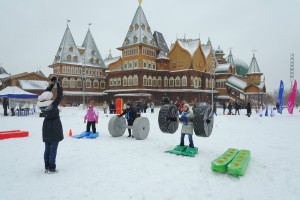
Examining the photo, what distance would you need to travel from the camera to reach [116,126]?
11.3 metres

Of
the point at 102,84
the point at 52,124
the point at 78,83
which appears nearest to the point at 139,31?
the point at 102,84

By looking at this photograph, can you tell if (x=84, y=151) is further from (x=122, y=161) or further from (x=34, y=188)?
(x=34, y=188)

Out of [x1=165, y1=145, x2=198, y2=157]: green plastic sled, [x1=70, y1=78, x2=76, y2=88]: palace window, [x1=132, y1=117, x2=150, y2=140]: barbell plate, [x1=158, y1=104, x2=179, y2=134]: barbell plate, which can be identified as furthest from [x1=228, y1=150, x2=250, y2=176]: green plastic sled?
[x1=70, y1=78, x2=76, y2=88]: palace window

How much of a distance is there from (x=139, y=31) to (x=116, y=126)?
39.2 metres

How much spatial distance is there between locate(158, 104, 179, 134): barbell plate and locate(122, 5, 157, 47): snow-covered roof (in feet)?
133

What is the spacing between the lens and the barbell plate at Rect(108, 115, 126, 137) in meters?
11.1

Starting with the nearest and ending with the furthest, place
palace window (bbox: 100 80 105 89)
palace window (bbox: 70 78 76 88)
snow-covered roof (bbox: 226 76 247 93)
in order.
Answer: palace window (bbox: 70 78 76 88) < snow-covered roof (bbox: 226 76 247 93) < palace window (bbox: 100 80 105 89)

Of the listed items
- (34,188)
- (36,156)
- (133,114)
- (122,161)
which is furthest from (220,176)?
(133,114)

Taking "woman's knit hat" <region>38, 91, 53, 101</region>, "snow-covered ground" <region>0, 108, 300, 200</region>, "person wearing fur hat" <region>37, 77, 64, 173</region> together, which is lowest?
"snow-covered ground" <region>0, 108, 300, 200</region>

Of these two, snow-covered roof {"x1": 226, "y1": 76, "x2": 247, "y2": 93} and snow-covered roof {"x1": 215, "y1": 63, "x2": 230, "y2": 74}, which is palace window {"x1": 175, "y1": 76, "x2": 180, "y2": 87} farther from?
snow-covered roof {"x1": 215, "y1": 63, "x2": 230, "y2": 74}

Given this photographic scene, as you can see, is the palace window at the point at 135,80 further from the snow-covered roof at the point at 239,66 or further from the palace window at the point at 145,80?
the snow-covered roof at the point at 239,66

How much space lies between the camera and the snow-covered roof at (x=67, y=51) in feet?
169

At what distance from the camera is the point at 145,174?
587 cm

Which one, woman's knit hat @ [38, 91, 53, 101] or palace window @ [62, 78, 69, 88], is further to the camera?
palace window @ [62, 78, 69, 88]
